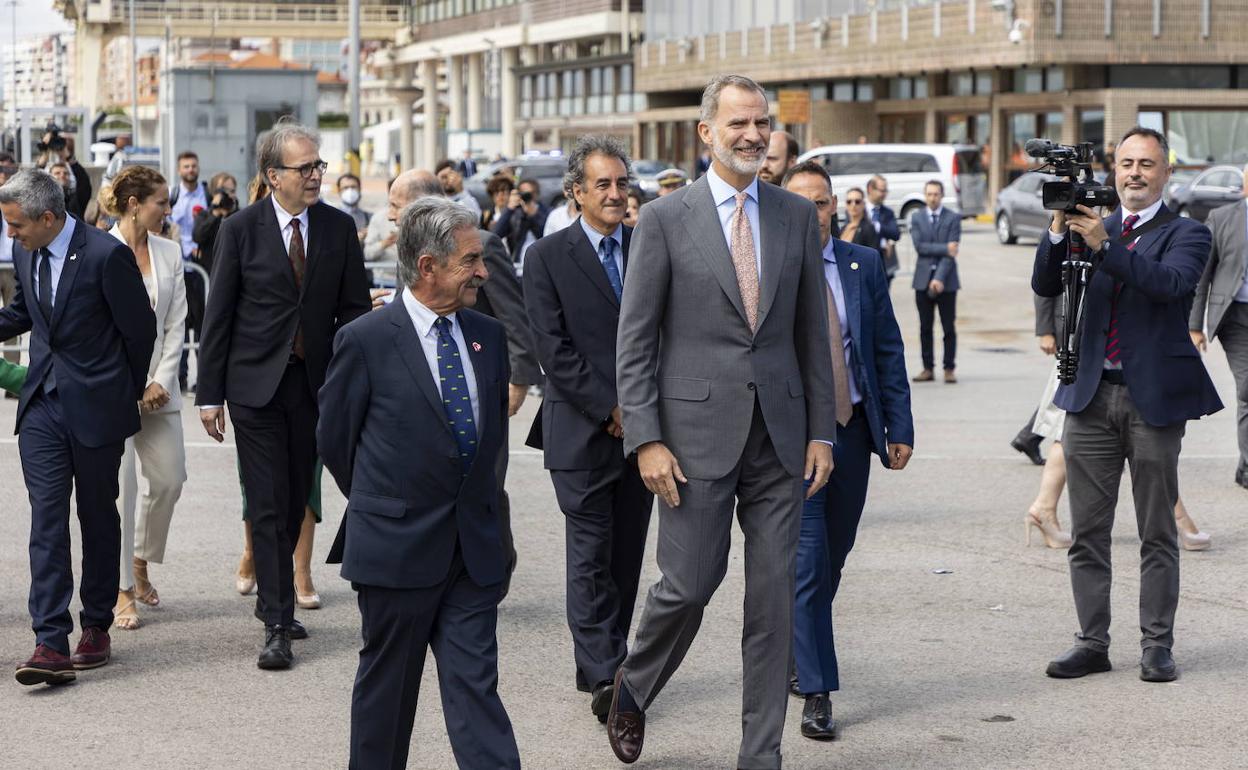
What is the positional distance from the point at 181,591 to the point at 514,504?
2.64m

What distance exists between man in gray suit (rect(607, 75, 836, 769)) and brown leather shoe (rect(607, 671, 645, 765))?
0.42 metres

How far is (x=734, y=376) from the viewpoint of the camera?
530cm

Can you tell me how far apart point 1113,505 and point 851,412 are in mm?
1232

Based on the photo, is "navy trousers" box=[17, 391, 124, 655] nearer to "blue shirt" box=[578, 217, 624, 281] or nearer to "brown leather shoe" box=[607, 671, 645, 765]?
"blue shirt" box=[578, 217, 624, 281]

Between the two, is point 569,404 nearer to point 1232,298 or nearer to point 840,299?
point 840,299

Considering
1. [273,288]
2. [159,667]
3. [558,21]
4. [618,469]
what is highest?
[558,21]

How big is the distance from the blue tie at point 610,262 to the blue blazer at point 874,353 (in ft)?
2.54

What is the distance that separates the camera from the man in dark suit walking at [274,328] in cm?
701

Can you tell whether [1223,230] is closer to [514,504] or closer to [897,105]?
[514,504]

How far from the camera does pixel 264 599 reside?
6.98 meters

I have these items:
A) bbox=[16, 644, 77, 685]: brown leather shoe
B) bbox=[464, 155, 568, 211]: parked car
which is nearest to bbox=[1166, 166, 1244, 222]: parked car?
bbox=[464, 155, 568, 211]: parked car

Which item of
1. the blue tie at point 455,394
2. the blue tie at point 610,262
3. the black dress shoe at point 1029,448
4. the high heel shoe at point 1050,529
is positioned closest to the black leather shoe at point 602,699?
the blue tie at point 610,262

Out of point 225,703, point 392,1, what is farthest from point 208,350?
point 392,1

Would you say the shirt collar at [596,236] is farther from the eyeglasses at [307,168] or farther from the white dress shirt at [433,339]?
the white dress shirt at [433,339]
